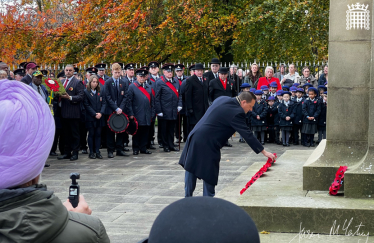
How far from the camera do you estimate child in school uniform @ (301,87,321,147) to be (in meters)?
13.2

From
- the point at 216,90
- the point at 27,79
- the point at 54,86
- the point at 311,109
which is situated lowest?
the point at 311,109

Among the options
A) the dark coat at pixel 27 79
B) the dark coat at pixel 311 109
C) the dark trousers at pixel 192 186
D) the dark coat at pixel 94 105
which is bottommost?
the dark trousers at pixel 192 186

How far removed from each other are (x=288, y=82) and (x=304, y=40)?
25.9 ft

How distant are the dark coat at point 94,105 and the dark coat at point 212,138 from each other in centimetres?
598

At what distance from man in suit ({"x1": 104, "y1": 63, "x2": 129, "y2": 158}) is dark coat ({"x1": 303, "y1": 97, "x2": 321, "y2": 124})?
186 inches

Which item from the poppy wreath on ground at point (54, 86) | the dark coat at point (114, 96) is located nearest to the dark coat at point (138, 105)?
the dark coat at point (114, 96)

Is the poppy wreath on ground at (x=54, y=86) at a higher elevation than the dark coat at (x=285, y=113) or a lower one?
higher

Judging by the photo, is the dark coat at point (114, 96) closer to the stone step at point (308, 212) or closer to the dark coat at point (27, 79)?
the dark coat at point (27, 79)

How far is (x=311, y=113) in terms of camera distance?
43.5 feet

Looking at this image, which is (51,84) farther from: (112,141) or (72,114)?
(112,141)

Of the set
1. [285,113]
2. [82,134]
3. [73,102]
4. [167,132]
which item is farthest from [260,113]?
[73,102]

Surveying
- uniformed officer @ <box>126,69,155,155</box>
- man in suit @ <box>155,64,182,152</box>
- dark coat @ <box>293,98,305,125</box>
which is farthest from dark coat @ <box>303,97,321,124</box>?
uniformed officer @ <box>126,69,155,155</box>

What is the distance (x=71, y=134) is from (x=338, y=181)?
7.19 m

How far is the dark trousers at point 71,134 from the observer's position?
11.5 metres
